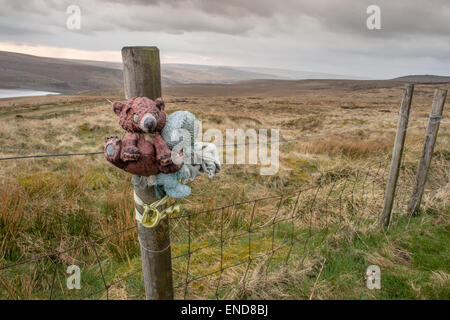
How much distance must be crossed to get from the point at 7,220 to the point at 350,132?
1186 centimetres

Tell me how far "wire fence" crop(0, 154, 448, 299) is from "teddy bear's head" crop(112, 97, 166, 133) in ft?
2.96

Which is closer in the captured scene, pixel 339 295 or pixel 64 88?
pixel 339 295

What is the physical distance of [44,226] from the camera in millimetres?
3322

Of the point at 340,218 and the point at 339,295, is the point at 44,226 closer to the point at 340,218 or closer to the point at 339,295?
the point at 339,295

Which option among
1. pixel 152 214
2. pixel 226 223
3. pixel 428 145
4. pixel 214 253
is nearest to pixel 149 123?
pixel 152 214

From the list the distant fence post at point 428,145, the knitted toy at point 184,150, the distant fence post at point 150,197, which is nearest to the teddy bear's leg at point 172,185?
the knitted toy at point 184,150

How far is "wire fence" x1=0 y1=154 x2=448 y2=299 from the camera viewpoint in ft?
8.32

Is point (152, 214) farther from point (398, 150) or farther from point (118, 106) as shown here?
point (398, 150)

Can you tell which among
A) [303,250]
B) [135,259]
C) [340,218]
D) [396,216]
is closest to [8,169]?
[135,259]

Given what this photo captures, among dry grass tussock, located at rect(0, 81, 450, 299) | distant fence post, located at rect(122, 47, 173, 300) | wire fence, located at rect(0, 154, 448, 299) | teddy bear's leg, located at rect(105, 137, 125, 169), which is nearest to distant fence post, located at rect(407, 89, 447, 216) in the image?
wire fence, located at rect(0, 154, 448, 299)

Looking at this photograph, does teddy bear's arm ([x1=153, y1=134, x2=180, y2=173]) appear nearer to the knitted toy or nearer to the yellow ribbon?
the knitted toy

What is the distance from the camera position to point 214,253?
128 inches

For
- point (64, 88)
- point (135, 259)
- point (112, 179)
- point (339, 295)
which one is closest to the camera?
point (339, 295)

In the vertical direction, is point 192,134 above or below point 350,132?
above
